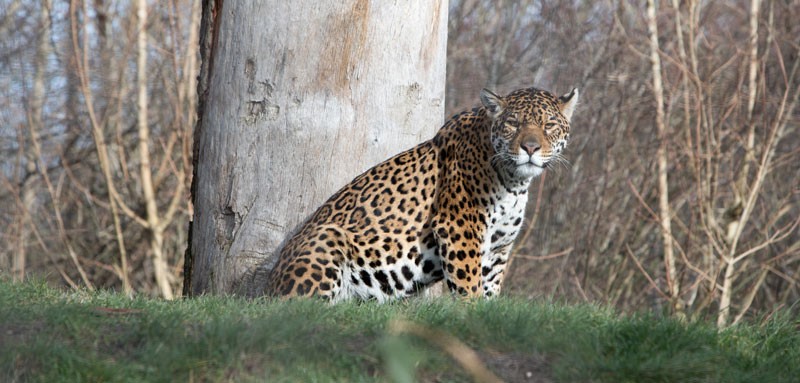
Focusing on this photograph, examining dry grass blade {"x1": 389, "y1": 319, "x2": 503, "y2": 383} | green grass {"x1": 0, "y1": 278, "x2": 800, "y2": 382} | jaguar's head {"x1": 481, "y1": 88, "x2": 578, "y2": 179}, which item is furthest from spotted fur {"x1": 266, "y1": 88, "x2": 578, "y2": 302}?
dry grass blade {"x1": 389, "y1": 319, "x2": 503, "y2": 383}

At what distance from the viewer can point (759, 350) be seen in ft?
18.8

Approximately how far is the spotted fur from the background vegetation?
5485 millimetres

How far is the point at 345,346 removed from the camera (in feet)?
16.6

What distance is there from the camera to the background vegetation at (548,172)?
12859mm

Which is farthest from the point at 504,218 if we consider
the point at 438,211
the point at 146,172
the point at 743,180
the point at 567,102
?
the point at 146,172

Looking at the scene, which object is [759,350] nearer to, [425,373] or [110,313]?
[425,373]

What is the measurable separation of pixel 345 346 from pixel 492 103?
9.04ft

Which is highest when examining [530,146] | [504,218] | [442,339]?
[530,146]

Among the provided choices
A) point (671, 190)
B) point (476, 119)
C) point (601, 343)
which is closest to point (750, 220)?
point (671, 190)

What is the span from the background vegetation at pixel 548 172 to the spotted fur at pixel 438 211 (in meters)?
5.48

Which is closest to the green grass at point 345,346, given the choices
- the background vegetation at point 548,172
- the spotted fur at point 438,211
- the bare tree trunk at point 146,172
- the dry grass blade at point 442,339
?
the dry grass blade at point 442,339

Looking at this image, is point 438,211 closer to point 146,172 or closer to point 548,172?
point 146,172

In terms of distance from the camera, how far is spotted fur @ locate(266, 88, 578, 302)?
7.03 metres

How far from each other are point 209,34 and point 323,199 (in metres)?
1.96
